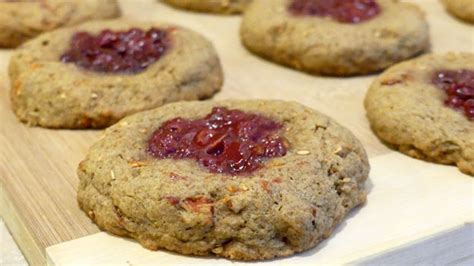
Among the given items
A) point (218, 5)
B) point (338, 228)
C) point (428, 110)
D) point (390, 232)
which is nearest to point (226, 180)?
point (338, 228)

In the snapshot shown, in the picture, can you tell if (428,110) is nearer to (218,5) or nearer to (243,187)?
(243,187)

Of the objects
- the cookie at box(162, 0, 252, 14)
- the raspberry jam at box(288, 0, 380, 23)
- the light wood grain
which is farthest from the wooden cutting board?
the cookie at box(162, 0, 252, 14)

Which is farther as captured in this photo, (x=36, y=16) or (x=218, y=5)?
(x=218, y=5)

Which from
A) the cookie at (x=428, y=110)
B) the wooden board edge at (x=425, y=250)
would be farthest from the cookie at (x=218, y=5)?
the wooden board edge at (x=425, y=250)

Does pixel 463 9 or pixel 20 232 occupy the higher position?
pixel 20 232

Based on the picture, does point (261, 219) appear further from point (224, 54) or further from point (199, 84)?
point (224, 54)

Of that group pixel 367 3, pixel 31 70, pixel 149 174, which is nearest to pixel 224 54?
pixel 367 3

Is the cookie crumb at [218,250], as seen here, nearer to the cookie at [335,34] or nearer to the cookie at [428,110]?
the cookie at [428,110]

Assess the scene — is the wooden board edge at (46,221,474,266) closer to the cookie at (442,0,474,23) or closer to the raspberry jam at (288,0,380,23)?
the raspberry jam at (288,0,380,23)
